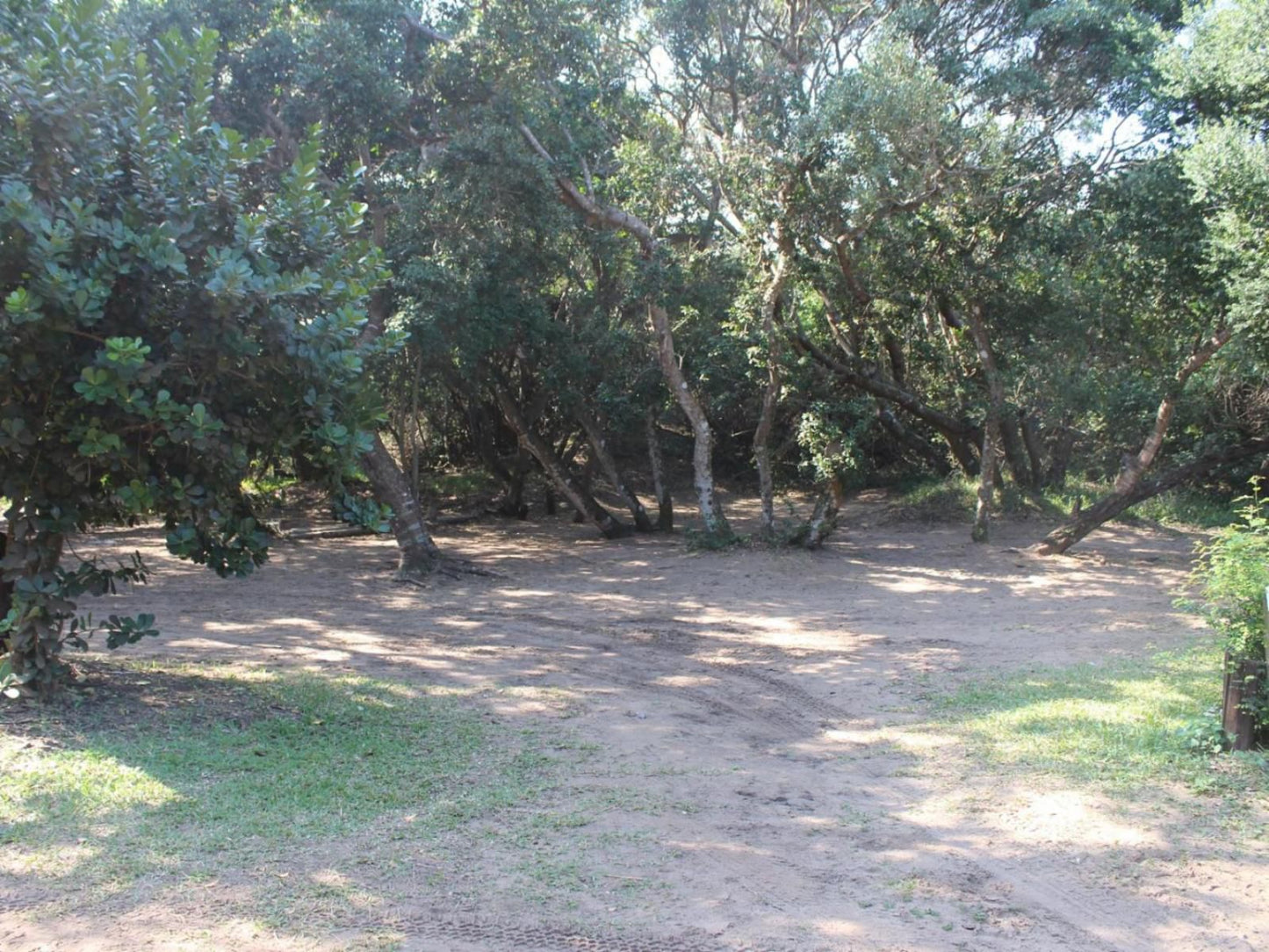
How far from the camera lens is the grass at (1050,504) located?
651 inches

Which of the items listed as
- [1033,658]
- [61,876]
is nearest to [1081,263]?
[1033,658]

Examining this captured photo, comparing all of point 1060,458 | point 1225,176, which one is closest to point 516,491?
point 1060,458

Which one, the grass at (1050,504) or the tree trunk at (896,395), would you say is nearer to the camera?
the tree trunk at (896,395)

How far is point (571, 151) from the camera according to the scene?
13539 millimetres

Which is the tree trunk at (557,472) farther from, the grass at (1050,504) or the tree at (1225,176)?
the tree at (1225,176)

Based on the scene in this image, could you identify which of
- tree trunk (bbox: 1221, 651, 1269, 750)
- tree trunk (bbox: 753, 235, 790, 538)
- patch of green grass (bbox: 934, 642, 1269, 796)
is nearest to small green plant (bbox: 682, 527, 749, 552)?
tree trunk (bbox: 753, 235, 790, 538)

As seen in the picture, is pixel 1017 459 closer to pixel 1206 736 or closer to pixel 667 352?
pixel 667 352

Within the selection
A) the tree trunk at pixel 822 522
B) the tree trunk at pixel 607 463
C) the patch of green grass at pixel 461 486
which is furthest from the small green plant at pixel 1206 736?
the patch of green grass at pixel 461 486

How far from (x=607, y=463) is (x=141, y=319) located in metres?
11.6

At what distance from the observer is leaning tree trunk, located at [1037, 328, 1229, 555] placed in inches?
520

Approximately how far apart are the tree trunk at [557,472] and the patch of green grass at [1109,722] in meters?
9.62

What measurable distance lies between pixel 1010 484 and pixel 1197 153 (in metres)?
7.60

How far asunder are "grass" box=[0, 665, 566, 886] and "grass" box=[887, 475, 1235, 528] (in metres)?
12.1

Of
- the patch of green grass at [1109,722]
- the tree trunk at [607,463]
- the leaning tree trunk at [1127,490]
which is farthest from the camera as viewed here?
the tree trunk at [607,463]
